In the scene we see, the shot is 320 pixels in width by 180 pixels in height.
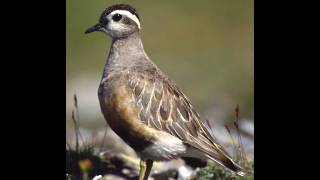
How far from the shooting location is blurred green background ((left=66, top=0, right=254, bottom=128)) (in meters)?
12.5

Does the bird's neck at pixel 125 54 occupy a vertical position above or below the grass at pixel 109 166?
above

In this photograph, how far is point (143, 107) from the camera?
24.5ft

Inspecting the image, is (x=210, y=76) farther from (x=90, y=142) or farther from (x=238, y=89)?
(x=90, y=142)

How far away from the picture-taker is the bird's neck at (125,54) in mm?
7707

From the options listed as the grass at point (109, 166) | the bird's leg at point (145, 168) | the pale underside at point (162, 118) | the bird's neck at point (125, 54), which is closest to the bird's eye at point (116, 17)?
the bird's neck at point (125, 54)

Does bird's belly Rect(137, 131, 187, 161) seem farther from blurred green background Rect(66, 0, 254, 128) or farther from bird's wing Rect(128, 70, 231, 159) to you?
blurred green background Rect(66, 0, 254, 128)

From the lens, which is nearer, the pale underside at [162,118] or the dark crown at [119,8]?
the pale underside at [162,118]

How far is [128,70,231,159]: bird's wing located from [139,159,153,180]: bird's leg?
A: 455 mm

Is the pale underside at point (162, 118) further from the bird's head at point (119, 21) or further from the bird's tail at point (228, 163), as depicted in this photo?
the bird's head at point (119, 21)

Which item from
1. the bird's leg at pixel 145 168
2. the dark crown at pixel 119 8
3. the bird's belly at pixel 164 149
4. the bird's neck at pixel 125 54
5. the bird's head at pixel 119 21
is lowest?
the bird's leg at pixel 145 168

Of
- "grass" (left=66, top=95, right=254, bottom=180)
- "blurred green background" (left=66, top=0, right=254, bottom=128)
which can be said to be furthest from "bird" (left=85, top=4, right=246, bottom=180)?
"blurred green background" (left=66, top=0, right=254, bottom=128)

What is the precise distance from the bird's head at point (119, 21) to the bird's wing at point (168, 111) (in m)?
0.54
